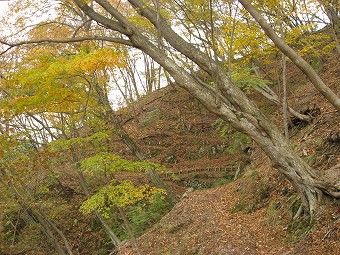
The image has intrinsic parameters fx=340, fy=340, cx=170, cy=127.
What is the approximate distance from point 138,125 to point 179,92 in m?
3.58

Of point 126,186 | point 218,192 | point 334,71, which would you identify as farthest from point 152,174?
point 334,71

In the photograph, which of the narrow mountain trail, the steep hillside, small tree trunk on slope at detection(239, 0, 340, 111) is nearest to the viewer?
small tree trunk on slope at detection(239, 0, 340, 111)

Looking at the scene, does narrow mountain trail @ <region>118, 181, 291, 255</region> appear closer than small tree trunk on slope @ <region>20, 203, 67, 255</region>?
Yes

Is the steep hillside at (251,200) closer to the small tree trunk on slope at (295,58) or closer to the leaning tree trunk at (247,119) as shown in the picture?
the leaning tree trunk at (247,119)

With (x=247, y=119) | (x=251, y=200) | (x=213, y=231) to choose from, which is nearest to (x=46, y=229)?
(x=213, y=231)

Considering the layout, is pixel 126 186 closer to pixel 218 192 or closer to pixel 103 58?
pixel 103 58

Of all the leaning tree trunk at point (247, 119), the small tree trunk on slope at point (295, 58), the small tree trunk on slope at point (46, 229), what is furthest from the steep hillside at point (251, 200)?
the small tree trunk on slope at point (46, 229)

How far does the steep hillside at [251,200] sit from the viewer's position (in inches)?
235

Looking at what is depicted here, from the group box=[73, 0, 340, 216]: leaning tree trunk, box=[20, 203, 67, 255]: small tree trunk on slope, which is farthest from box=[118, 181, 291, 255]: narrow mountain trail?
box=[20, 203, 67, 255]: small tree trunk on slope

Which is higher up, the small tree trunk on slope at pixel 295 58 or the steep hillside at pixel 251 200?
the small tree trunk on slope at pixel 295 58

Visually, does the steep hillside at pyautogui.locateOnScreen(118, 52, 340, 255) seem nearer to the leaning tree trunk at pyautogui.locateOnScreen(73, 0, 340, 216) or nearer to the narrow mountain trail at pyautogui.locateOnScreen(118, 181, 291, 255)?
the narrow mountain trail at pyautogui.locateOnScreen(118, 181, 291, 255)

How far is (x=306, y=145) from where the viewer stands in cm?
844

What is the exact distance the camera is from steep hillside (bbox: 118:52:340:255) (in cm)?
596

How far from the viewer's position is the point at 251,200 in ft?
28.2
